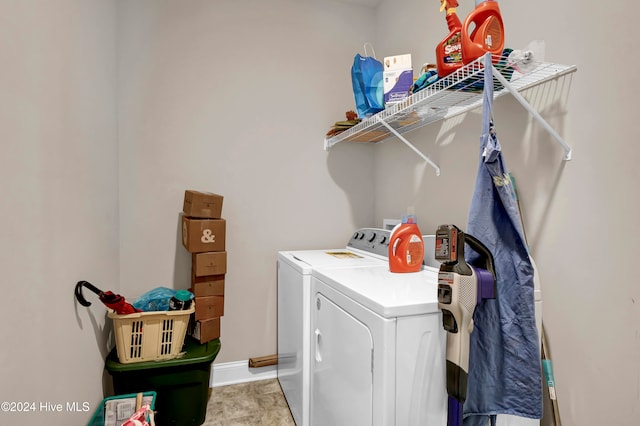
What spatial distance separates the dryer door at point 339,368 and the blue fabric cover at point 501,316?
35cm

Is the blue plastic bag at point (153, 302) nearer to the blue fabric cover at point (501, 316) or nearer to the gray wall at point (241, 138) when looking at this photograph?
the gray wall at point (241, 138)

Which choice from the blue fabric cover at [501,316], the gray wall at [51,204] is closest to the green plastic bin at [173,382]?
the gray wall at [51,204]

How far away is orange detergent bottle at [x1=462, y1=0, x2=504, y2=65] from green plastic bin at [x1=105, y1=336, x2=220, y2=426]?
75.4 inches

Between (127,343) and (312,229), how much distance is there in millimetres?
1373

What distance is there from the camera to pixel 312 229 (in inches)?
101

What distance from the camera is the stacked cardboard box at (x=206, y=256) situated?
6.51 feet

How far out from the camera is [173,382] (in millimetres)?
1817

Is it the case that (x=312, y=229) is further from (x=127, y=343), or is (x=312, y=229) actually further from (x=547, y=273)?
(x=547, y=273)

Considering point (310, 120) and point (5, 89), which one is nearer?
point (5, 89)

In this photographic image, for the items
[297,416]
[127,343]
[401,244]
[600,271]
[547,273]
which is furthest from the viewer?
[297,416]

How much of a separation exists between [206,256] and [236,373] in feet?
3.10

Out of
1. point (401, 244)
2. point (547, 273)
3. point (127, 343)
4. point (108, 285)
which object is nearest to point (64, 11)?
point (108, 285)

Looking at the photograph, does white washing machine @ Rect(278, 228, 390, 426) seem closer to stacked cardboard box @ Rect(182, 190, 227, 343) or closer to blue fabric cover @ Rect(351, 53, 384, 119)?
stacked cardboard box @ Rect(182, 190, 227, 343)

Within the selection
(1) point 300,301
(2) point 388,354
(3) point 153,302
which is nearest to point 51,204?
(3) point 153,302
